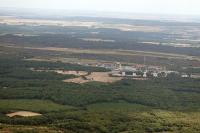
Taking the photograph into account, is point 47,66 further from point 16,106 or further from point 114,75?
point 16,106

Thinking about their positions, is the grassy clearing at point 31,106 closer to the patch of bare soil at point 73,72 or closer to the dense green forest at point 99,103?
the dense green forest at point 99,103

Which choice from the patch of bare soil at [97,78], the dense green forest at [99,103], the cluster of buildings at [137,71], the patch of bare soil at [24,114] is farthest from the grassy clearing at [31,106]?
the cluster of buildings at [137,71]

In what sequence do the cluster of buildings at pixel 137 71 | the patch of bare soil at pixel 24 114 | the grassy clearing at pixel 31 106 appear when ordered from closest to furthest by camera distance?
the patch of bare soil at pixel 24 114 → the grassy clearing at pixel 31 106 → the cluster of buildings at pixel 137 71

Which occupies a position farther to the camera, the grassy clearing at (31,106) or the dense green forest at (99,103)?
the grassy clearing at (31,106)

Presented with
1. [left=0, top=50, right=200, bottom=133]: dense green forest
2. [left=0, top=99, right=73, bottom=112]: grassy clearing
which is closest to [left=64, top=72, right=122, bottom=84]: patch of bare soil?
[left=0, top=50, right=200, bottom=133]: dense green forest

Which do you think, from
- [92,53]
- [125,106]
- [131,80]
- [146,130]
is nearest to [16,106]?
[125,106]

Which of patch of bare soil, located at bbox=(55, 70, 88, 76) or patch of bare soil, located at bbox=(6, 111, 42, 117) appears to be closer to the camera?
patch of bare soil, located at bbox=(6, 111, 42, 117)

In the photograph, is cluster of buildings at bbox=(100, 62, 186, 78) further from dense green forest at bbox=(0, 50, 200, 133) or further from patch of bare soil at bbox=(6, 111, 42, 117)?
patch of bare soil at bbox=(6, 111, 42, 117)

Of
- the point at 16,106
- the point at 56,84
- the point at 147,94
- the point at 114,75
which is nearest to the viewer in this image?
the point at 16,106

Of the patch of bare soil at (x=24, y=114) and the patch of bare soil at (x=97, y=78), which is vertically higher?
the patch of bare soil at (x=97, y=78)
